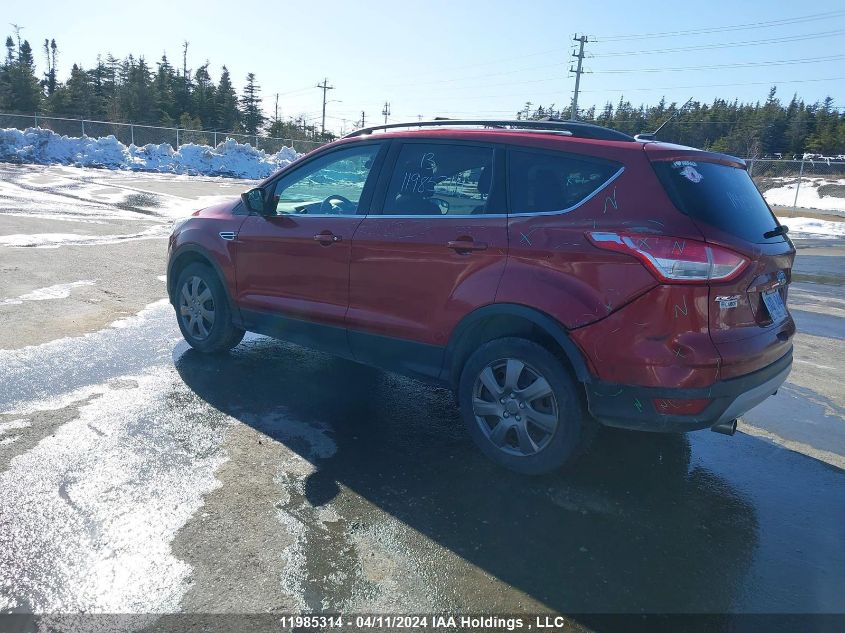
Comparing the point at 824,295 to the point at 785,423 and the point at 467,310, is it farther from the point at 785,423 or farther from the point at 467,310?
the point at 467,310

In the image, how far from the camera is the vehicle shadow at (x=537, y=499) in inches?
107

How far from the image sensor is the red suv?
9.91 ft

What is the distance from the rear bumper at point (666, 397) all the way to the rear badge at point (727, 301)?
0.37 m

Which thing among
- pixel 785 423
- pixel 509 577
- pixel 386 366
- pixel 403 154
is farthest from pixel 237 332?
pixel 785 423

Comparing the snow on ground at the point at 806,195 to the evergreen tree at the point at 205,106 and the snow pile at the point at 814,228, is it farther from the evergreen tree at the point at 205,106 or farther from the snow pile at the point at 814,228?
the evergreen tree at the point at 205,106

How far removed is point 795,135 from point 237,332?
58604 millimetres

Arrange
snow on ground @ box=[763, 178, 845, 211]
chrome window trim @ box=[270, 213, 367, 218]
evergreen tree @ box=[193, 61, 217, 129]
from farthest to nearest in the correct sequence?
1. evergreen tree @ box=[193, 61, 217, 129]
2. snow on ground @ box=[763, 178, 845, 211]
3. chrome window trim @ box=[270, 213, 367, 218]

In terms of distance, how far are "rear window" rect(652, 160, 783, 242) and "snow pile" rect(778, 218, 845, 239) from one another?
19.4 metres

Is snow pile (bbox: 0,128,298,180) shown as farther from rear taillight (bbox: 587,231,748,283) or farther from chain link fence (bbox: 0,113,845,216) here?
rear taillight (bbox: 587,231,748,283)

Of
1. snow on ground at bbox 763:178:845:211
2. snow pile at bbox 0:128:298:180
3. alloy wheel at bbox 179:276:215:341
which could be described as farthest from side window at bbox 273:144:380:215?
snow on ground at bbox 763:178:845:211

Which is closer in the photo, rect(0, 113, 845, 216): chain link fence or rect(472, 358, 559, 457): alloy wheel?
rect(472, 358, 559, 457): alloy wheel

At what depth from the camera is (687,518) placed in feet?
10.6

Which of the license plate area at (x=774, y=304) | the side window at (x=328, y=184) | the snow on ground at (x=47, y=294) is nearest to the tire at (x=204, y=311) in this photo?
the side window at (x=328, y=184)

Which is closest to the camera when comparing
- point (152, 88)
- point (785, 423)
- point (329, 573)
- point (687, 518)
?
point (329, 573)
